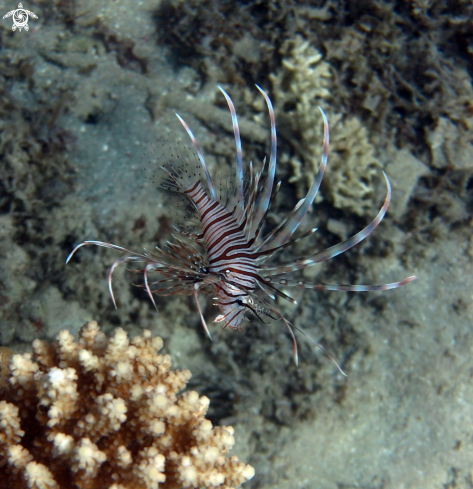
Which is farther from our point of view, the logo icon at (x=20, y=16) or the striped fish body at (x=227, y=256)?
the logo icon at (x=20, y=16)

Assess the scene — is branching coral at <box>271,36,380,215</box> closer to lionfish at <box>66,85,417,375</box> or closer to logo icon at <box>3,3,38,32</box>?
lionfish at <box>66,85,417,375</box>

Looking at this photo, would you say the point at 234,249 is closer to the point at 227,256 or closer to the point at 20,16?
the point at 227,256

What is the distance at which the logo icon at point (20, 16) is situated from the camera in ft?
15.1

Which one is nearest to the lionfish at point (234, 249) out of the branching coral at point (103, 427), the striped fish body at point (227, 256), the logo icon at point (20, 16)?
the striped fish body at point (227, 256)

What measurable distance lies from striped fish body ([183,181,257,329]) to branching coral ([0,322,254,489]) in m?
0.55

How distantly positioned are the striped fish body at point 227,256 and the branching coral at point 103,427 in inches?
21.6

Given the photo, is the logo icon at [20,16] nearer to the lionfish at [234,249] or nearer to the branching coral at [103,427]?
the lionfish at [234,249]

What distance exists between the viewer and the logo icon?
4.61 metres

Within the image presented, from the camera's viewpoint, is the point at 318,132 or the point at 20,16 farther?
the point at 20,16

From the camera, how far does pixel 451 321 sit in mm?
3469

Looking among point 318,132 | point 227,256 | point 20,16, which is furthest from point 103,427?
point 20,16

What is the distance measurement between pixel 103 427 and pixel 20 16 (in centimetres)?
530

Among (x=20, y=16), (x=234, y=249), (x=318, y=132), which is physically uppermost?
(x=20, y=16)

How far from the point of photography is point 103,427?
1.81m
